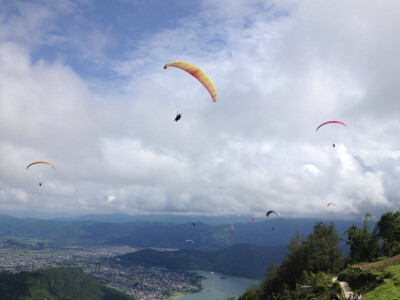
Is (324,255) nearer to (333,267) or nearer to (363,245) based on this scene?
(333,267)

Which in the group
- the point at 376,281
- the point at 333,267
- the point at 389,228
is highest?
the point at 389,228

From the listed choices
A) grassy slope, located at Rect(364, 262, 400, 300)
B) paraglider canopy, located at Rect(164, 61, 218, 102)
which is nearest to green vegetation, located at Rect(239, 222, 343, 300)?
grassy slope, located at Rect(364, 262, 400, 300)

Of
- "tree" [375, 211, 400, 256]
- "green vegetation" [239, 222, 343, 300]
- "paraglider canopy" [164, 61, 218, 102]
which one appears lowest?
"green vegetation" [239, 222, 343, 300]

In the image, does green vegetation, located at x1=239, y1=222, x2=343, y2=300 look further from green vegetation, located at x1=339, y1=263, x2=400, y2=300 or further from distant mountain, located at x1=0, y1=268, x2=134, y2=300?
distant mountain, located at x1=0, y1=268, x2=134, y2=300

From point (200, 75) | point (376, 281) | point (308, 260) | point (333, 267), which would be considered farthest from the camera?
point (333, 267)

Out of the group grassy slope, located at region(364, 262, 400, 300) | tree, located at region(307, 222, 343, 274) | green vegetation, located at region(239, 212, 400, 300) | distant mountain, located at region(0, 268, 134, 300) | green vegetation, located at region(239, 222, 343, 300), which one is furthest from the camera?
distant mountain, located at region(0, 268, 134, 300)

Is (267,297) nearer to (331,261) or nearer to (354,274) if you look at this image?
(331,261)

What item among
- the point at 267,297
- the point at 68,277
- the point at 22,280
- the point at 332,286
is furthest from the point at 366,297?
the point at 68,277

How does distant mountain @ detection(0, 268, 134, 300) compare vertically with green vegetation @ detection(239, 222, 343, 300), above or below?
below

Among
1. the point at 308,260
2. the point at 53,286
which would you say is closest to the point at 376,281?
the point at 308,260

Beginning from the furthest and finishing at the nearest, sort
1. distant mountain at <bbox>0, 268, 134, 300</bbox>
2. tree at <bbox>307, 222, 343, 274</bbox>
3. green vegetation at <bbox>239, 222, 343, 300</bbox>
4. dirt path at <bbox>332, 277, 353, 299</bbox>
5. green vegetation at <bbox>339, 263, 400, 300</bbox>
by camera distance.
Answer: distant mountain at <bbox>0, 268, 134, 300</bbox>, tree at <bbox>307, 222, 343, 274</bbox>, green vegetation at <bbox>239, 222, 343, 300</bbox>, dirt path at <bbox>332, 277, 353, 299</bbox>, green vegetation at <bbox>339, 263, 400, 300</bbox>
